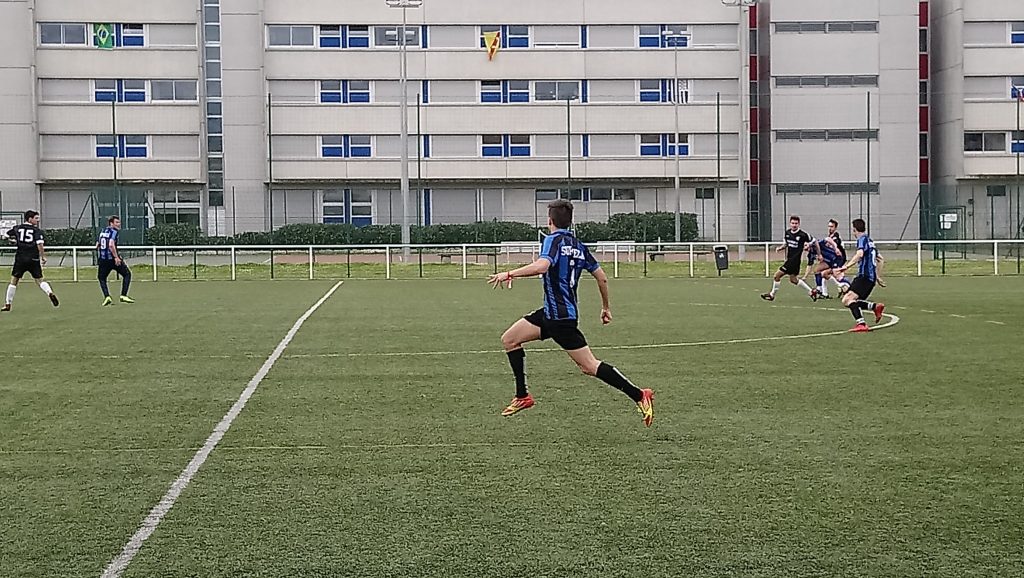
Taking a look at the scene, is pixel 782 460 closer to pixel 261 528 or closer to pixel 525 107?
pixel 261 528

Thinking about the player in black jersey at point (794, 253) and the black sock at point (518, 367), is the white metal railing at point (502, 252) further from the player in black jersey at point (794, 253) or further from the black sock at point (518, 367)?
the black sock at point (518, 367)

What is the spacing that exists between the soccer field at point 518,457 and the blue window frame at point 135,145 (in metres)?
46.8

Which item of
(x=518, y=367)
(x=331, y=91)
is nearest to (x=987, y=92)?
(x=331, y=91)

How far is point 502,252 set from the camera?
4422 cm

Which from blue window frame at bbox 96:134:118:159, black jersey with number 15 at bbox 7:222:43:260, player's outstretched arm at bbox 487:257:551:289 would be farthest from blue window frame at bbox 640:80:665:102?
player's outstretched arm at bbox 487:257:551:289

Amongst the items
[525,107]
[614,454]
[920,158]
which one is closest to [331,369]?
[614,454]

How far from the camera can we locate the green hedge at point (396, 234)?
5559 cm

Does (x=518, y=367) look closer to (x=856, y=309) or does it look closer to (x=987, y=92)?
(x=856, y=309)

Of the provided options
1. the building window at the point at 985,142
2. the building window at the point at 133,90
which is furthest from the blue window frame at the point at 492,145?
the building window at the point at 985,142

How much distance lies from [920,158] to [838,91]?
6182 mm

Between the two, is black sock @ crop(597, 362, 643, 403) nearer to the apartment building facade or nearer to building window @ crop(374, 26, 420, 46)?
building window @ crop(374, 26, 420, 46)

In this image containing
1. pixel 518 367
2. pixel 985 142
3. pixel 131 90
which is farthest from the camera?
pixel 985 142

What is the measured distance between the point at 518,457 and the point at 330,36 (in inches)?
2221

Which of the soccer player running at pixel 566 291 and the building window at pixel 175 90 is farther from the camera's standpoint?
the building window at pixel 175 90
